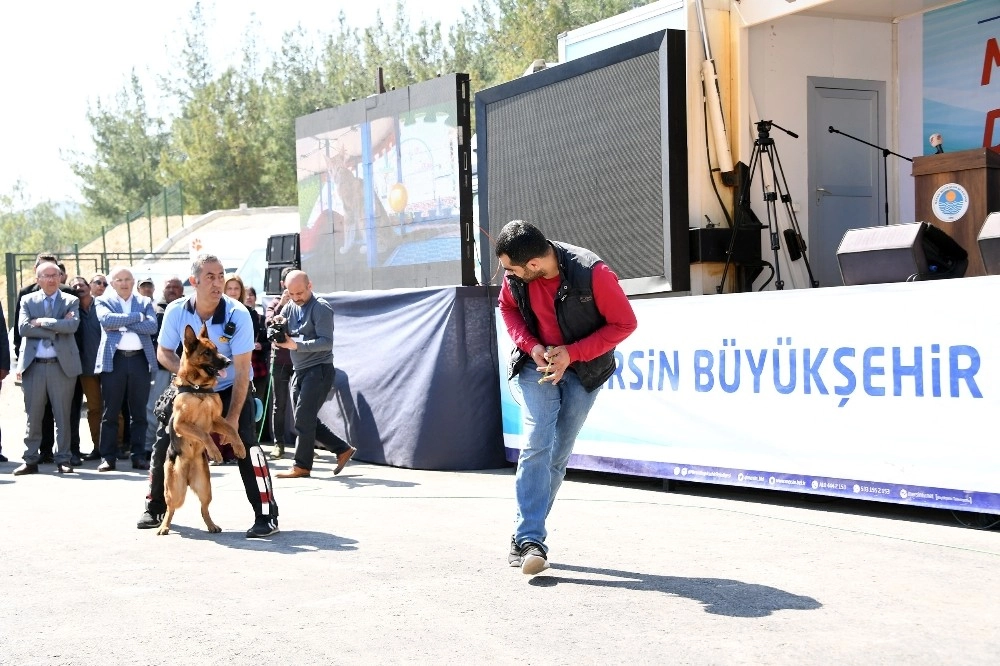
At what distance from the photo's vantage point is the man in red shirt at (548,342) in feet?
20.0

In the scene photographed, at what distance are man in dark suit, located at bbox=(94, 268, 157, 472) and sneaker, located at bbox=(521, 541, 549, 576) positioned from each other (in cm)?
696

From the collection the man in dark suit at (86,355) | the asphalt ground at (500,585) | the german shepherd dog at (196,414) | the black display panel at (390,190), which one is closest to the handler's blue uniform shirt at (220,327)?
the german shepherd dog at (196,414)

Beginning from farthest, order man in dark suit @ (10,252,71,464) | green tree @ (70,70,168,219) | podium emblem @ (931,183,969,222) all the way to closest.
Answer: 1. green tree @ (70,70,168,219)
2. man in dark suit @ (10,252,71,464)
3. podium emblem @ (931,183,969,222)

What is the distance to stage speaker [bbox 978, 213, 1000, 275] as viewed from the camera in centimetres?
813

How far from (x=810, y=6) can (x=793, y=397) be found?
3861 mm

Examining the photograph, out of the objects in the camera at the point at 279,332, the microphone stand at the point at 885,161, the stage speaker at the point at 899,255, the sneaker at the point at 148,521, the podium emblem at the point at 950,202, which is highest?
the microphone stand at the point at 885,161

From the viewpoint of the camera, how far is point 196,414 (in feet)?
24.7

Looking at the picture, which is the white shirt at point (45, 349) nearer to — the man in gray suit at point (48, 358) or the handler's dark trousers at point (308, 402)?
the man in gray suit at point (48, 358)

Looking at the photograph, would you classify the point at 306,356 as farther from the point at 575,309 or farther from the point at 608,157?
the point at 575,309

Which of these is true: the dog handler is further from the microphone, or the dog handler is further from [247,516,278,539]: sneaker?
the microphone

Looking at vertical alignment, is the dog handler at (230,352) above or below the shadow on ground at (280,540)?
above

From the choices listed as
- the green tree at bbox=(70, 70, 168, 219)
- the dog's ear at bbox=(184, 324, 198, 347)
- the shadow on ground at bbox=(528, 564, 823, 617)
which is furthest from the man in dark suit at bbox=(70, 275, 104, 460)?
the green tree at bbox=(70, 70, 168, 219)

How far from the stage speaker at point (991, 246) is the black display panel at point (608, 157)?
8.38 ft

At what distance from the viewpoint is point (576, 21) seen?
1908 inches
